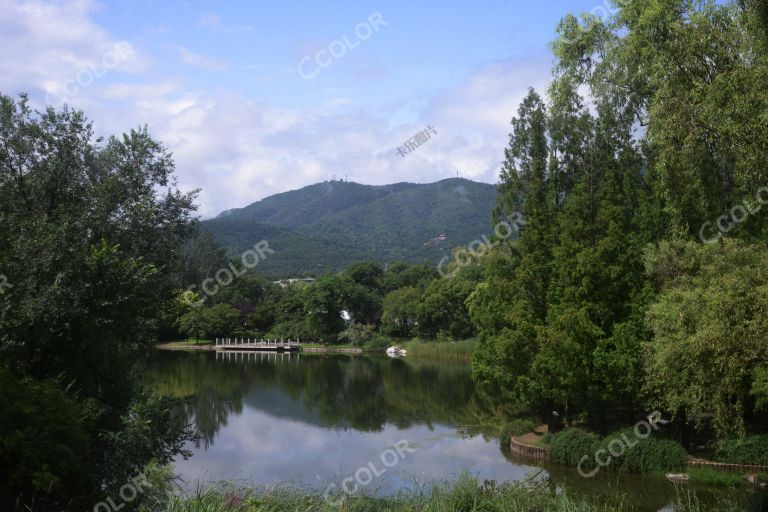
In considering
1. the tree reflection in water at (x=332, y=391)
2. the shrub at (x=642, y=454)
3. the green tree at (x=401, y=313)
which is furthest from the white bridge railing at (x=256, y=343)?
the shrub at (x=642, y=454)

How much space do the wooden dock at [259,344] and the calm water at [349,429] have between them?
13896 mm

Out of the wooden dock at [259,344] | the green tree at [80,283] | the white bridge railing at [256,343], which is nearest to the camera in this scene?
the green tree at [80,283]

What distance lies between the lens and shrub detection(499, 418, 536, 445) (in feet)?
75.5

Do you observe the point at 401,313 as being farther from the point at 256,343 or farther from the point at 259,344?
the point at 256,343

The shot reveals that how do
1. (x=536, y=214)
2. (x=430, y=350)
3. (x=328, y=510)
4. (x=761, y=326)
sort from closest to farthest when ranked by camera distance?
(x=328, y=510), (x=761, y=326), (x=536, y=214), (x=430, y=350)

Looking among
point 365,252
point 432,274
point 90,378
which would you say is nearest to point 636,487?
point 90,378

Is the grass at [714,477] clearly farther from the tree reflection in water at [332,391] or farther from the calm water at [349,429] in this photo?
the tree reflection in water at [332,391]

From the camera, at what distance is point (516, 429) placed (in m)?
23.1

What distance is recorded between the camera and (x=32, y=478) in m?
10.7

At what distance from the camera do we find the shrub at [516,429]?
2300 cm

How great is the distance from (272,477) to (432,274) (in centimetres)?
6025

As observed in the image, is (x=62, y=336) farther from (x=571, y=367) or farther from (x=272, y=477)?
(x=571, y=367)

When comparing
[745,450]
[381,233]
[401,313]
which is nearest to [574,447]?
[745,450]

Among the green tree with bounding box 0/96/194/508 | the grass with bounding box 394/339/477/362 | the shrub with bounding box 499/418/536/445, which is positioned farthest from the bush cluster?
the grass with bounding box 394/339/477/362
